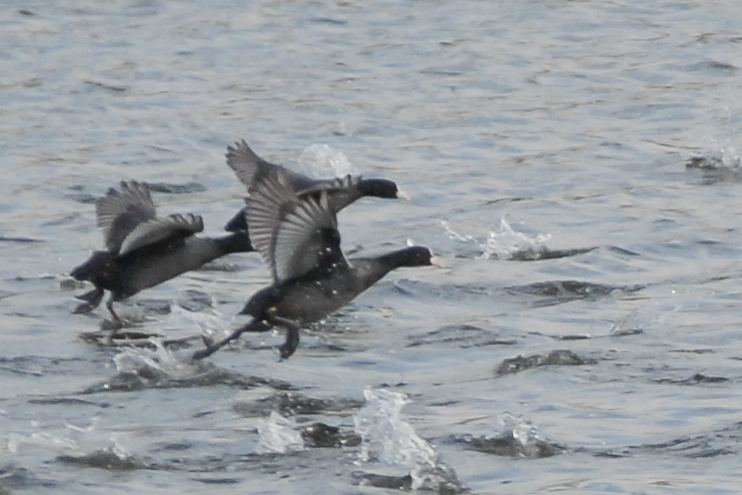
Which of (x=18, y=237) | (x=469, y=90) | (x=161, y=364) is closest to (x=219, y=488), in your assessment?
(x=161, y=364)

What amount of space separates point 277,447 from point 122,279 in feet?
8.39

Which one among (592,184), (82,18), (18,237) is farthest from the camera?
(82,18)

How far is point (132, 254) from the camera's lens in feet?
29.3

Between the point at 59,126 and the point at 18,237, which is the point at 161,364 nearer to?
the point at 18,237

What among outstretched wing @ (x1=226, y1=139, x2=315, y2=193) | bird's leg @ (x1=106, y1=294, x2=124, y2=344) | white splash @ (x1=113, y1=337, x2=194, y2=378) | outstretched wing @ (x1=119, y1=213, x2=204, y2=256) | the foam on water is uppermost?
outstretched wing @ (x1=226, y1=139, x2=315, y2=193)

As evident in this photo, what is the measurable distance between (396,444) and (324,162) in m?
6.53

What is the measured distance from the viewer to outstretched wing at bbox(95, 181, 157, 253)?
8.92 metres

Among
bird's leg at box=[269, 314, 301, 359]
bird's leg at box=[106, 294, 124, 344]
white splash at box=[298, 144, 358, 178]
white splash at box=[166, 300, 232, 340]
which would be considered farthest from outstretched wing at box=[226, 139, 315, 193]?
white splash at box=[298, 144, 358, 178]

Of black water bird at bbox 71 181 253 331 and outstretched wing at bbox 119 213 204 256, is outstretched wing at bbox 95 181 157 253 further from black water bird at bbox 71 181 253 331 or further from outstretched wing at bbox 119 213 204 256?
outstretched wing at bbox 119 213 204 256

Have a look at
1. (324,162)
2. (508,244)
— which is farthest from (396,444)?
(324,162)

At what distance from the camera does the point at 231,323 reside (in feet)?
28.8

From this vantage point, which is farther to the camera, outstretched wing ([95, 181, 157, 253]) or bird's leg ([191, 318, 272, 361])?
outstretched wing ([95, 181, 157, 253])

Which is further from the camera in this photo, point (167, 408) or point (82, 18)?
point (82, 18)

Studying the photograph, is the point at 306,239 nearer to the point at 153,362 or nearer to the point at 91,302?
the point at 153,362
